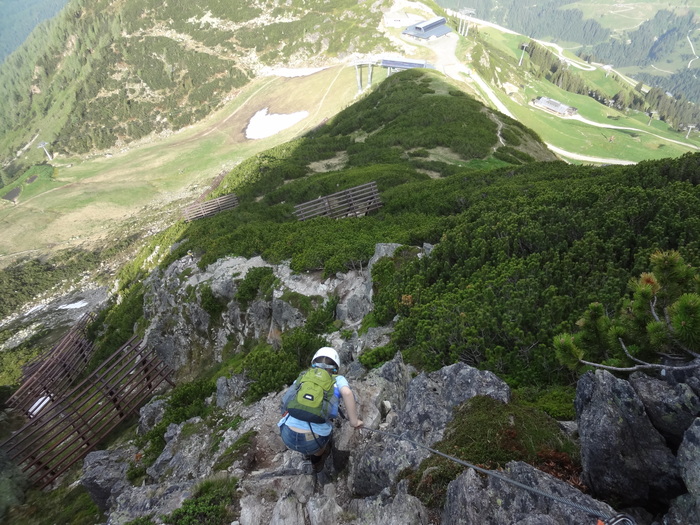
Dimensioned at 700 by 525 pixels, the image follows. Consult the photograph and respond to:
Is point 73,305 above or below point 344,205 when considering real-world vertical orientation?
below

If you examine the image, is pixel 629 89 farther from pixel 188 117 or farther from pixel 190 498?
pixel 190 498

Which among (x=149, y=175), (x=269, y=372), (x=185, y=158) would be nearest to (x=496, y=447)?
(x=269, y=372)

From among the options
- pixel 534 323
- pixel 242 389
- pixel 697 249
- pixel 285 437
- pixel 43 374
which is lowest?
pixel 43 374

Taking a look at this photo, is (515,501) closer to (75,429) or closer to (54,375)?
(75,429)

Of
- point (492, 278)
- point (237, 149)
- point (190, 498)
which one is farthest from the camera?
point (237, 149)

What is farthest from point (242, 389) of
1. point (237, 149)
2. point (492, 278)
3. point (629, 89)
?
point (629, 89)

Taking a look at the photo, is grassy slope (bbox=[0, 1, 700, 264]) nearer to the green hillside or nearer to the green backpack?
the green hillside

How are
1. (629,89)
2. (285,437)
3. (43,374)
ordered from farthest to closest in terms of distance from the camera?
(629,89) < (43,374) < (285,437)

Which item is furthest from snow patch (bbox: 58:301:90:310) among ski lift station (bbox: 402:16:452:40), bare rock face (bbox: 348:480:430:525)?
ski lift station (bbox: 402:16:452:40)
